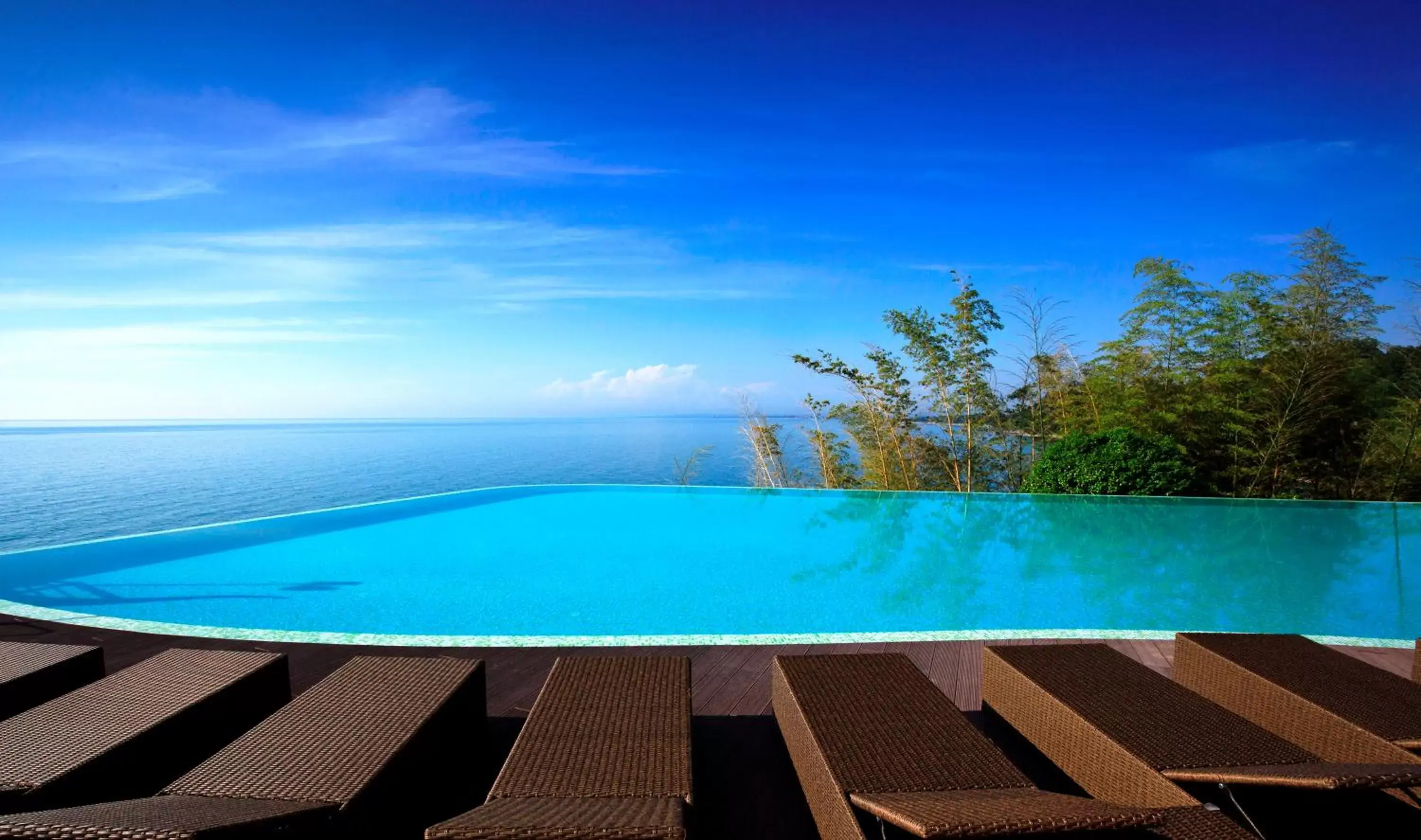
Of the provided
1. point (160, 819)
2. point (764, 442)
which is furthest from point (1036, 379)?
point (160, 819)

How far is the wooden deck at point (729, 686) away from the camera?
1860mm

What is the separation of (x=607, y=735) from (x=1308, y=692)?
200 cm

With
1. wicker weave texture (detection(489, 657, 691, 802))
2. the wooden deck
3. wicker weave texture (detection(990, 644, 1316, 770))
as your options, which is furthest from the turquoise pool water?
wicker weave texture (detection(489, 657, 691, 802))

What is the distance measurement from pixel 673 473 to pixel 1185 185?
11.2 metres

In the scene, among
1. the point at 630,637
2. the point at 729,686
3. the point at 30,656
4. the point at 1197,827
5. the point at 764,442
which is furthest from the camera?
the point at 764,442

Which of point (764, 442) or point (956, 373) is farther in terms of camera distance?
point (764, 442)

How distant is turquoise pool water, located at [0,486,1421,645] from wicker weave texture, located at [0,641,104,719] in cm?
98

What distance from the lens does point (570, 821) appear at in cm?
121

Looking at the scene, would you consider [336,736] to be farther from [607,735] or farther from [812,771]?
[812,771]

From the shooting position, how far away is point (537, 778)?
1.49m

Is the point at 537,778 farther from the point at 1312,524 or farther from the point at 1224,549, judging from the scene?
the point at 1312,524

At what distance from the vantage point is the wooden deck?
186cm

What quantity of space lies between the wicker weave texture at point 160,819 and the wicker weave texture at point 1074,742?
1771 mm

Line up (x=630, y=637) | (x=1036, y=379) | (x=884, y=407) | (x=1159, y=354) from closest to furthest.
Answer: (x=630, y=637) → (x=1159, y=354) → (x=884, y=407) → (x=1036, y=379)
